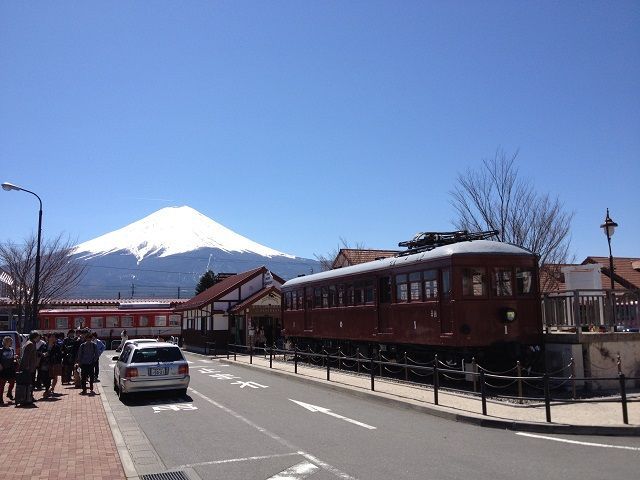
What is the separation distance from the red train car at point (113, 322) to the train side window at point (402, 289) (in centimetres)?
3485

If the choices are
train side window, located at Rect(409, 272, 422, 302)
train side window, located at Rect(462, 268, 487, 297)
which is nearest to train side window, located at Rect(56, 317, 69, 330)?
train side window, located at Rect(409, 272, 422, 302)

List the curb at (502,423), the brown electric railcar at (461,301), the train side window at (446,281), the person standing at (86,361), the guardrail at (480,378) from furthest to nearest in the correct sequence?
the person standing at (86,361) < the train side window at (446,281) < the brown electric railcar at (461,301) < the guardrail at (480,378) < the curb at (502,423)

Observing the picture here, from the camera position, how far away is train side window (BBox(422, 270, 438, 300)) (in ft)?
50.5

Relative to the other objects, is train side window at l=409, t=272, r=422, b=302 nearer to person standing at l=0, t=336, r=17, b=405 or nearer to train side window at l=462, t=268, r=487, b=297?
train side window at l=462, t=268, r=487, b=297

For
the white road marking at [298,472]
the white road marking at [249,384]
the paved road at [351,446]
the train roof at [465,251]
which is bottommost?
the white road marking at [249,384]

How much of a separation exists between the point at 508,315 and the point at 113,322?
132 ft

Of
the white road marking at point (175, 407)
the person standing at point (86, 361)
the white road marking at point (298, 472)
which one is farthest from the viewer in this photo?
the person standing at point (86, 361)

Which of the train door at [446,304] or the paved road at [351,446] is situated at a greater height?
the train door at [446,304]

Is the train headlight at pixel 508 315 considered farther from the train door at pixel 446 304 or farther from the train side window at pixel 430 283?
the train side window at pixel 430 283

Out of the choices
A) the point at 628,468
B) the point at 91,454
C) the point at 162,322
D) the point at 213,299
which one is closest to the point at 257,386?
the point at 91,454

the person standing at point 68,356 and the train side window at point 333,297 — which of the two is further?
the train side window at point 333,297

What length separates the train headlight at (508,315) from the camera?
576 inches

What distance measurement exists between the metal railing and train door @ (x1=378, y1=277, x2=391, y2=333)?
4801 mm

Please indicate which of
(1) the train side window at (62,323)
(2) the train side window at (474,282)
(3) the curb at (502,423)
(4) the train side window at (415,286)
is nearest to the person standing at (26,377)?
(3) the curb at (502,423)
